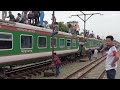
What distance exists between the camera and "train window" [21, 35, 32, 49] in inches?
520

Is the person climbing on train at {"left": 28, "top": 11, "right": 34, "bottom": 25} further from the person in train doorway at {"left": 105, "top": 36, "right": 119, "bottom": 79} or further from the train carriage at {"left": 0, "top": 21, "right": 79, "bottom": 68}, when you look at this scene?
the person in train doorway at {"left": 105, "top": 36, "right": 119, "bottom": 79}

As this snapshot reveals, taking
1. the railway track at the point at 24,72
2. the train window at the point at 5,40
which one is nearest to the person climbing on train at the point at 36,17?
the railway track at the point at 24,72

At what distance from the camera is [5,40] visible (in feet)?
36.9

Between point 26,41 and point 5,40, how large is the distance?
2557 mm

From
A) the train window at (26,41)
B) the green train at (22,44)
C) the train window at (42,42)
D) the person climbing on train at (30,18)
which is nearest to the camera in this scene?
the green train at (22,44)

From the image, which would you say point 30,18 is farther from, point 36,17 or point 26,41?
point 26,41

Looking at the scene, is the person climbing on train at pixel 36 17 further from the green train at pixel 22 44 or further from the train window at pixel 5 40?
the train window at pixel 5 40

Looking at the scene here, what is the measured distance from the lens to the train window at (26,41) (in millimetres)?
13215

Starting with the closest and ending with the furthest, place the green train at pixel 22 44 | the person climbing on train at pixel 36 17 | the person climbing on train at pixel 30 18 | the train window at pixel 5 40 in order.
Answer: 1. the train window at pixel 5 40
2. the green train at pixel 22 44
3. the person climbing on train at pixel 36 17
4. the person climbing on train at pixel 30 18

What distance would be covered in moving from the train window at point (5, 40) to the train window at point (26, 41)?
4.51ft

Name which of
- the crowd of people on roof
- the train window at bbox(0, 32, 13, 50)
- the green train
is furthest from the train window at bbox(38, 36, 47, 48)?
the train window at bbox(0, 32, 13, 50)

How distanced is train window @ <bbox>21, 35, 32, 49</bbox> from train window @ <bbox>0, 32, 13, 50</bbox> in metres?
1.37
